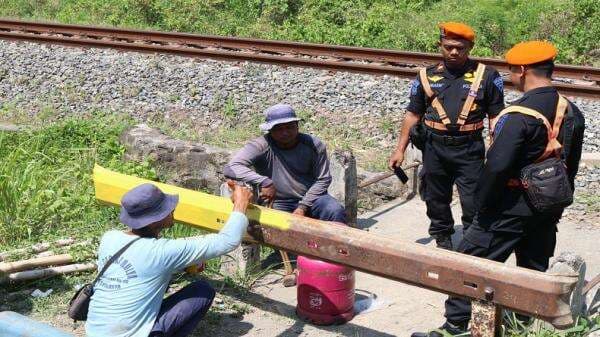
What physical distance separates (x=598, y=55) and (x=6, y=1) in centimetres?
1582

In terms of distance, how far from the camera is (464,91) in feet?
18.4

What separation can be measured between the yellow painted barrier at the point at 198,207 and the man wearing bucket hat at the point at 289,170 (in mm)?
844

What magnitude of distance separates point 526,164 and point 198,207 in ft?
6.26

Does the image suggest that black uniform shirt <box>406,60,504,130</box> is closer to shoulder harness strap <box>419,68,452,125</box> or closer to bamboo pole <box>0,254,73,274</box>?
shoulder harness strap <box>419,68,452,125</box>

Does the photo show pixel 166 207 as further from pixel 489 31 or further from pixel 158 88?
pixel 489 31

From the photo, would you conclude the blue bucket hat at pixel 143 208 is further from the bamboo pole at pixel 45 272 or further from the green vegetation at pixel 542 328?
the green vegetation at pixel 542 328

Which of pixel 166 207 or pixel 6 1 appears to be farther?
pixel 6 1

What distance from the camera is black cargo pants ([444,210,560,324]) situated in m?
4.48

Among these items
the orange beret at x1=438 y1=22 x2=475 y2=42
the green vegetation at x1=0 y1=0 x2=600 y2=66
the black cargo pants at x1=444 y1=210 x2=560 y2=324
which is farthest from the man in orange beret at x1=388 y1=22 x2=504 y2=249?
the green vegetation at x1=0 y1=0 x2=600 y2=66

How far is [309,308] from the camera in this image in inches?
201

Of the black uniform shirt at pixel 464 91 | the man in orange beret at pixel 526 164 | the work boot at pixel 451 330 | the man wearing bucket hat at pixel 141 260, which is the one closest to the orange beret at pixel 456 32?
the black uniform shirt at pixel 464 91

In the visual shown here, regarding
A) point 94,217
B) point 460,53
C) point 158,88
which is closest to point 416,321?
point 460,53

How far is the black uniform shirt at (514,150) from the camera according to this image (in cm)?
421

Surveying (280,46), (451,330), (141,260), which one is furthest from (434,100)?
(280,46)
